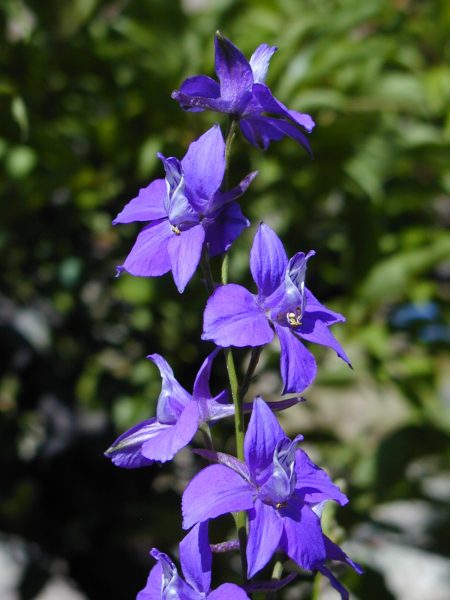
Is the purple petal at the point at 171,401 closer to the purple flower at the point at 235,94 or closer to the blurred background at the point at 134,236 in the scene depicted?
the purple flower at the point at 235,94

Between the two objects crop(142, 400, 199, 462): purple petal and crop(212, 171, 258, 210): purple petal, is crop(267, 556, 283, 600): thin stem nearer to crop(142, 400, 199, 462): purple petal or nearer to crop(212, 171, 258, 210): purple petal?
crop(142, 400, 199, 462): purple petal

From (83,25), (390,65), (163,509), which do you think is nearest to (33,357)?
(163,509)

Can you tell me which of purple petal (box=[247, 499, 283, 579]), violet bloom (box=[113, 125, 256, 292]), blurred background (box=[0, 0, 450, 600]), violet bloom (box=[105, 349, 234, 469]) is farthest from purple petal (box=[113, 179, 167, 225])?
blurred background (box=[0, 0, 450, 600])

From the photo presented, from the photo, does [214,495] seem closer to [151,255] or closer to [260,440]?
[260,440]

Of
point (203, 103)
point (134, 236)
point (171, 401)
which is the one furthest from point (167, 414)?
point (134, 236)

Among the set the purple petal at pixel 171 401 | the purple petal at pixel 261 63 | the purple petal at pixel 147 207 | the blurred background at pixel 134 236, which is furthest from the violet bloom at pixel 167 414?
the blurred background at pixel 134 236
